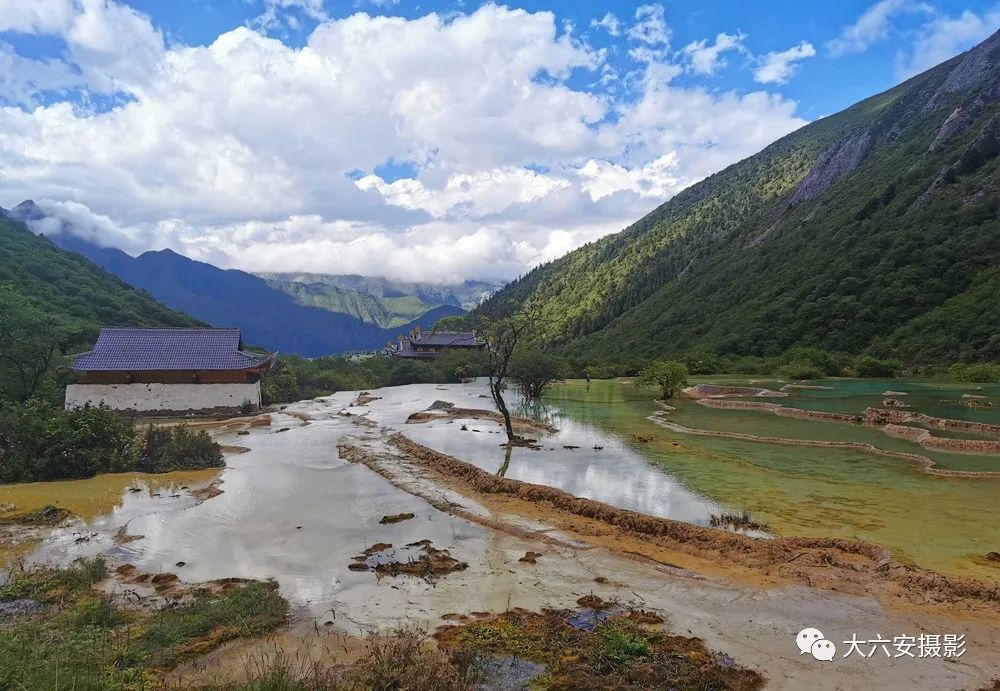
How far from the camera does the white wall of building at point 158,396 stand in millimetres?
38688

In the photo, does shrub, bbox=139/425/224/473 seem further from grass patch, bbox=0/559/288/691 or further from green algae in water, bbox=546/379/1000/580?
green algae in water, bbox=546/379/1000/580

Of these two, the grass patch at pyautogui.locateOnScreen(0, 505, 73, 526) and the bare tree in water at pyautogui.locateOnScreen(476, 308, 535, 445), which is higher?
the bare tree in water at pyautogui.locateOnScreen(476, 308, 535, 445)

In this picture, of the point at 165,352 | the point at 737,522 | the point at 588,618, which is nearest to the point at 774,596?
the point at 588,618

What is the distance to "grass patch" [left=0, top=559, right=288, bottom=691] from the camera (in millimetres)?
6039

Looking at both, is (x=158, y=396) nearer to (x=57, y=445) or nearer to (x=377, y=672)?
(x=57, y=445)

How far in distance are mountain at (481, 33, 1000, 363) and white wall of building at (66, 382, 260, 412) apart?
2086 cm

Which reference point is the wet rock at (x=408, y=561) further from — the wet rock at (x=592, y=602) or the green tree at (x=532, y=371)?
the green tree at (x=532, y=371)

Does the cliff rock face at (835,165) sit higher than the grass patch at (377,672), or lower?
higher

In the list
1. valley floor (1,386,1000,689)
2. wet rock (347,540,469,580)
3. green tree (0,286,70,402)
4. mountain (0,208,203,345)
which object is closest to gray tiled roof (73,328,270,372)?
green tree (0,286,70,402)

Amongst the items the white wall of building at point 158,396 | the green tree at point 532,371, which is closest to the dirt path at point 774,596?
the green tree at point 532,371

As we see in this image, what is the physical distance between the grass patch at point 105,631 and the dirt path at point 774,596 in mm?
3501

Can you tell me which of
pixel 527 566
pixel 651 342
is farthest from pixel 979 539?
pixel 651 342

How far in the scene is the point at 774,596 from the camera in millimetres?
9328

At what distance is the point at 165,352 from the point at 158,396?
11.0 feet
